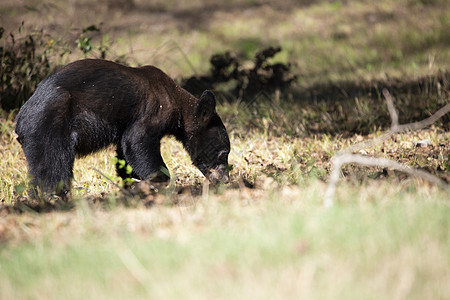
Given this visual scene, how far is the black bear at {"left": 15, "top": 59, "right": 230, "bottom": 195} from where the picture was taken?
5812 mm

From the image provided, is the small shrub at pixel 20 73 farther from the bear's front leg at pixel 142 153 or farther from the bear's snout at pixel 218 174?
the bear's snout at pixel 218 174

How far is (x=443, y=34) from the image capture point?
1588cm

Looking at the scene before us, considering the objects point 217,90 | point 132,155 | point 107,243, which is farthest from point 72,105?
point 217,90

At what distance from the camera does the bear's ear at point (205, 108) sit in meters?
6.94

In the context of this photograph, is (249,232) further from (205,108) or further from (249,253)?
(205,108)

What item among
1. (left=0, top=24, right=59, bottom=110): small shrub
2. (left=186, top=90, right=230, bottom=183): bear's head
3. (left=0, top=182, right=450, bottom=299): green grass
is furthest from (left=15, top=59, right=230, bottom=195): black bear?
(left=0, top=24, right=59, bottom=110): small shrub

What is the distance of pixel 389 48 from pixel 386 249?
13.2m

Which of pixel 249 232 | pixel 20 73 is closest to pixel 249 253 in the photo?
pixel 249 232

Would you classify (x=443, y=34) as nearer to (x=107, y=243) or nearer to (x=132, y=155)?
(x=132, y=155)

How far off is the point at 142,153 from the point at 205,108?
1.04 m

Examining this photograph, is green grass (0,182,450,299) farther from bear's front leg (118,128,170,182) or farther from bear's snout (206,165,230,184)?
bear's snout (206,165,230,184)

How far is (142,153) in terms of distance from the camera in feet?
21.1

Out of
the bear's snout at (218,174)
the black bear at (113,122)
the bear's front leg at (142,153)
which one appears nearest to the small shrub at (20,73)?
the black bear at (113,122)

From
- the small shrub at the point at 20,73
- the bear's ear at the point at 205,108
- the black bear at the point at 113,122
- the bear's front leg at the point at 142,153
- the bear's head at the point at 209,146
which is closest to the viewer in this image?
the black bear at the point at 113,122
